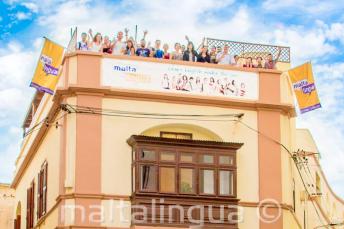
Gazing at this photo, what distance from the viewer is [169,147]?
29.7m

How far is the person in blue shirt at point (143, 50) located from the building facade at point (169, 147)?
1.82 feet

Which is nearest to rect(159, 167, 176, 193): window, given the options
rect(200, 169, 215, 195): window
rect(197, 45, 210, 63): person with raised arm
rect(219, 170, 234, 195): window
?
rect(200, 169, 215, 195): window

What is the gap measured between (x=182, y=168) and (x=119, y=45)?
4.96m

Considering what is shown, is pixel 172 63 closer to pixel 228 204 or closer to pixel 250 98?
pixel 250 98

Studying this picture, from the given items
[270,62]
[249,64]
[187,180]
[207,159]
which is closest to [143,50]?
[249,64]

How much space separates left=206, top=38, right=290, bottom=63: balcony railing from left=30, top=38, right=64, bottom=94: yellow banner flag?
5.82m

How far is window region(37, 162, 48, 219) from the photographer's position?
1298 inches

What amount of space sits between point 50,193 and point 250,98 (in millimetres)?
7957

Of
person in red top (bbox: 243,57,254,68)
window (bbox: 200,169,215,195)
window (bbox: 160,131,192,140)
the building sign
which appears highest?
person in red top (bbox: 243,57,254,68)

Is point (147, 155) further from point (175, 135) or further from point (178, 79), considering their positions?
point (178, 79)

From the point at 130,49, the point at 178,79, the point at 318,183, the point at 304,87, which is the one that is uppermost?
the point at 130,49

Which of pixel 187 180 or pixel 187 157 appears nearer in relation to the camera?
pixel 187 180

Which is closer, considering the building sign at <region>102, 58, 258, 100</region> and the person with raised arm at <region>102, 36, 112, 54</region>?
the building sign at <region>102, 58, 258, 100</region>

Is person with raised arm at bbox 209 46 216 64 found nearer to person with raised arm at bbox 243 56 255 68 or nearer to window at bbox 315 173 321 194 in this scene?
person with raised arm at bbox 243 56 255 68
